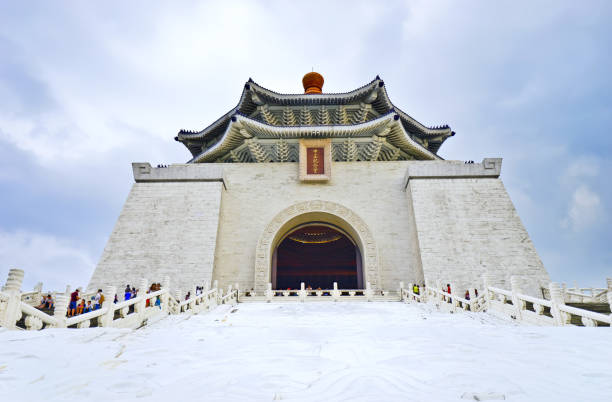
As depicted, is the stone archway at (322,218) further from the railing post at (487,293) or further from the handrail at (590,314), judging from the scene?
the handrail at (590,314)

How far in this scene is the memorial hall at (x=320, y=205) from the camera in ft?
43.9

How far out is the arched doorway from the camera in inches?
969

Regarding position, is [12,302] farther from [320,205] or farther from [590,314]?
[320,205]

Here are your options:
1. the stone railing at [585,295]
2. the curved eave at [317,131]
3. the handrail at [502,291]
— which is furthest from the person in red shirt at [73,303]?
the stone railing at [585,295]

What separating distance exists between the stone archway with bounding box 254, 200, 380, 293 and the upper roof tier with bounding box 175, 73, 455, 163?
2.86 meters

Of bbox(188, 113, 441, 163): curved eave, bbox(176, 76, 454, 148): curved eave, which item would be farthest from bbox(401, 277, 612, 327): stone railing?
bbox(176, 76, 454, 148): curved eave

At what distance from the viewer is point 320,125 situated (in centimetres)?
1588

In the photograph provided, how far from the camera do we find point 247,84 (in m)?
17.1

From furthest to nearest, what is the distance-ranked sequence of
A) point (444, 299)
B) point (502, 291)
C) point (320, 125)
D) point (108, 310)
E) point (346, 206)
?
point (320, 125)
point (346, 206)
point (444, 299)
point (502, 291)
point (108, 310)

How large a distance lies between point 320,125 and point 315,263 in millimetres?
12315

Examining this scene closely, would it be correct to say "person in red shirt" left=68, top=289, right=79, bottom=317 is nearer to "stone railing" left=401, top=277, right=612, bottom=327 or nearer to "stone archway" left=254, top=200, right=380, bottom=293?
"stone archway" left=254, top=200, right=380, bottom=293

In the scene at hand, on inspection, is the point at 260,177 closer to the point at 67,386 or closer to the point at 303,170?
the point at 303,170

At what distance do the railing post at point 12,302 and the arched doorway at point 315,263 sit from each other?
19.2 metres

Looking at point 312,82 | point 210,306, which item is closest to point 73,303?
point 210,306
